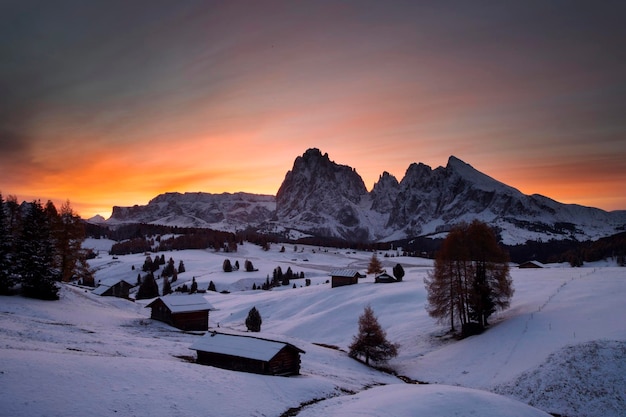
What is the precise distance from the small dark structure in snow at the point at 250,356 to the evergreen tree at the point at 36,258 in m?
27.4

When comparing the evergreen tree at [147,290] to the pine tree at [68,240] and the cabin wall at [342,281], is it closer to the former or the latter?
the pine tree at [68,240]

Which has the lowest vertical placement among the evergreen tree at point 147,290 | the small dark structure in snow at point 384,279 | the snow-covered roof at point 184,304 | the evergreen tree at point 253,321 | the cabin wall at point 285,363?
the evergreen tree at point 147,290

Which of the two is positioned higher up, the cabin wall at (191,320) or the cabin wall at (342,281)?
the cabin wall at (342,281)

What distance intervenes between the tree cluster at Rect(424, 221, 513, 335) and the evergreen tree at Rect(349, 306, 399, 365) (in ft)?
29.0

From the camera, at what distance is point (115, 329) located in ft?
149

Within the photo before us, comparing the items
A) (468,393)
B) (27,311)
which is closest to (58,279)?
(27,311)

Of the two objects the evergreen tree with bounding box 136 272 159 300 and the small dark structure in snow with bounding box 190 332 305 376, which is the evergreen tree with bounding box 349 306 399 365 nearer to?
the small dark structure in snow with bounding box 190 332 305 376

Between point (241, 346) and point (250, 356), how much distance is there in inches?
98.6

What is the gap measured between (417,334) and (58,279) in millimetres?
47775

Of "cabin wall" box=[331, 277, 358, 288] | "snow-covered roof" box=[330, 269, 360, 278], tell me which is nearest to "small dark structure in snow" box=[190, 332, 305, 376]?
"cabin wall" box=[331, 277, 358, 288]

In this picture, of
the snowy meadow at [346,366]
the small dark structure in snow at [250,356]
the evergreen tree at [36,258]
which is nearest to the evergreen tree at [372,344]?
the snowy meadow at [346,366]

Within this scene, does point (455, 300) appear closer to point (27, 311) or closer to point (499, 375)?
point (499, 375)

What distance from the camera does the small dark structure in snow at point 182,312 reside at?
2222 inches

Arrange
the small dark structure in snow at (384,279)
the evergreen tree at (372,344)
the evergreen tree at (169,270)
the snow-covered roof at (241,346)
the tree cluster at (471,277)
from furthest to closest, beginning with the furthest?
the evergreen tree at (169,270), the small dark structure in snow at (384,279), the tree cluster at (471,277), the evergreen tree at (372,344), the snow-covered roof at (241,346)
